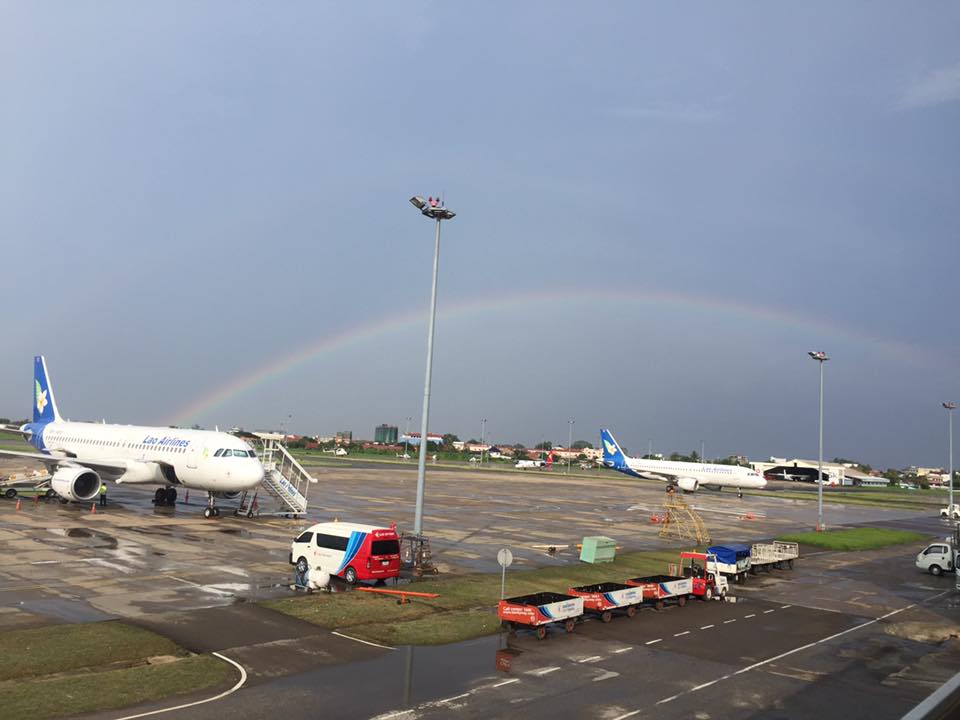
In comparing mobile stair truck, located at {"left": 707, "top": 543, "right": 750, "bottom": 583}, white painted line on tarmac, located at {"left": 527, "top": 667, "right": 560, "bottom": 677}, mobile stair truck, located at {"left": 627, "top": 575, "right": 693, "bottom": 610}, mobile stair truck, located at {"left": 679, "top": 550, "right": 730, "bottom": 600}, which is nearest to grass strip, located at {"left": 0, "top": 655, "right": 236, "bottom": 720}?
white painted line on tarmac, located at {"left": 527, "top": 667, "right": 560, "bottom": 677}

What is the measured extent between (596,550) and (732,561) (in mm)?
6631

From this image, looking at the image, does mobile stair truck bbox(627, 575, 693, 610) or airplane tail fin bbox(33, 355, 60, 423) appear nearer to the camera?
mobile stair truck bbox(627, 575, 693, 610)

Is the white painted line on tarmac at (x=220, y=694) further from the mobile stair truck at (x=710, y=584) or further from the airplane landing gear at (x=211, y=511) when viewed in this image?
the airplane landing gear at (x=211, y=511)

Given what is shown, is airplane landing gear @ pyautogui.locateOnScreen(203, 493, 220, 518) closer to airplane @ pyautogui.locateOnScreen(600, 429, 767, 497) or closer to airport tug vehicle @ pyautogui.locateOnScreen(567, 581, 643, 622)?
A: airport tug vehicle @ pyautogui.locateOnScreen(567, 581, 643, 622)

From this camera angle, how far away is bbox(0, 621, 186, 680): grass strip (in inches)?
675

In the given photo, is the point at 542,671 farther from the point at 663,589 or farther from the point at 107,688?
the point at 663,589

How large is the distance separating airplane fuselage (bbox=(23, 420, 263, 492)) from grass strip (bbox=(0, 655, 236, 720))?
28.7 meters

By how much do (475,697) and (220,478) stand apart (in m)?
33.5

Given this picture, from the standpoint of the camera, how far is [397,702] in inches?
632

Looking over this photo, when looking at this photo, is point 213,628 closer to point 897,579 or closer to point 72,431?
point 897,579

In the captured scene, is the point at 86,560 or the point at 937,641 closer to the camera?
the point at 937,641

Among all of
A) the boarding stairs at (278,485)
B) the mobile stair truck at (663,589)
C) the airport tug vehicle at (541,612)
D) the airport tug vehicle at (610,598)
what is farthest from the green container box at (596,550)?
the boarding stairs at (278,485)

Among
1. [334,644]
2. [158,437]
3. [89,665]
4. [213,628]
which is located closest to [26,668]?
[89,665]

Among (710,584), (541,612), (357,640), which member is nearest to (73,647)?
(357,640)
